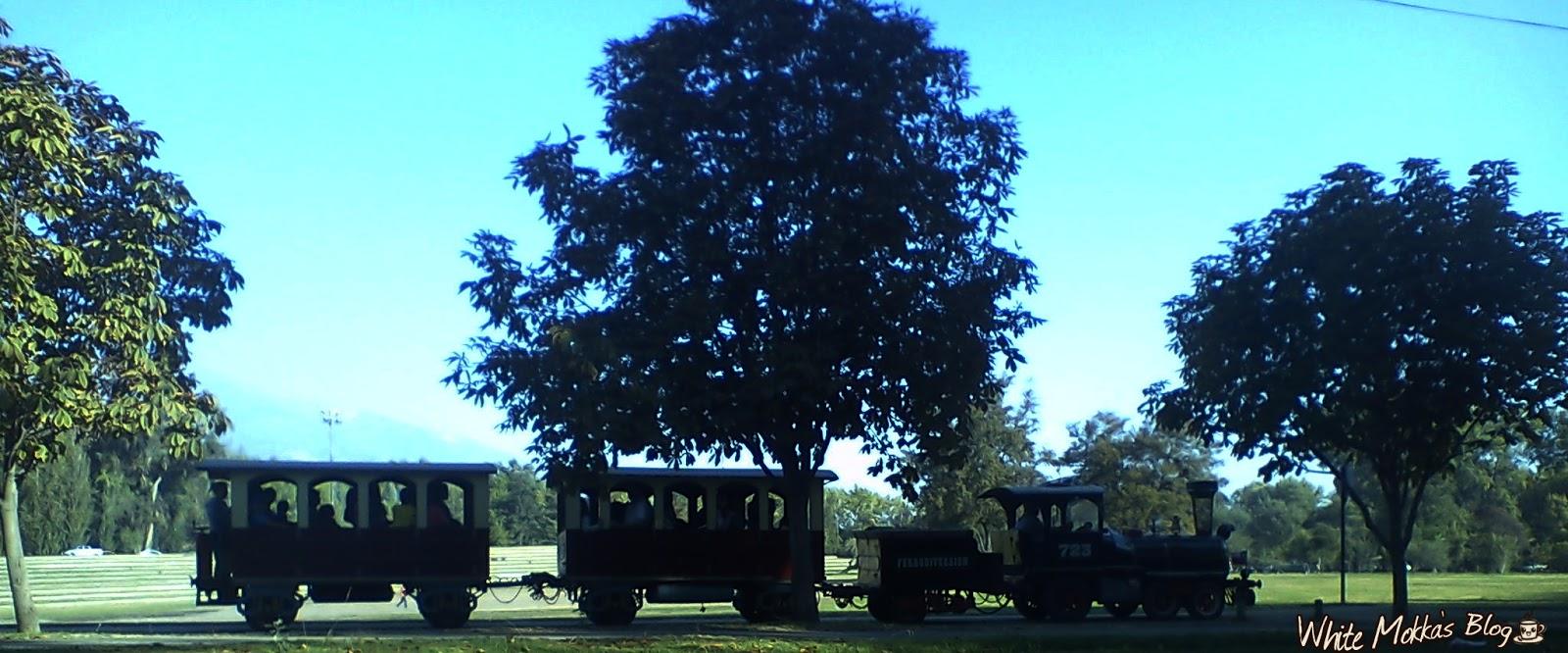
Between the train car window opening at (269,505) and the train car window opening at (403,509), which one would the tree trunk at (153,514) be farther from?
the train car window opening at (403,509)

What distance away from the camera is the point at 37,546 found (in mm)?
72562

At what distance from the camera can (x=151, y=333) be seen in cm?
2428

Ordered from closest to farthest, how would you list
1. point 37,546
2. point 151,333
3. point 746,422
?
point 151,333, point 746,422, point 37,546

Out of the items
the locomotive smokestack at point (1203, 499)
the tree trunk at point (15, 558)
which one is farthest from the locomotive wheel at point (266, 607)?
the locomotive smokestack at point (1203, 499)

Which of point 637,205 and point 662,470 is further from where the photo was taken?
point 662,470

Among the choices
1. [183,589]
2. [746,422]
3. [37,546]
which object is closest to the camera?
[746,422]

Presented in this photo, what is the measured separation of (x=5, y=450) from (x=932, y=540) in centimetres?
1685

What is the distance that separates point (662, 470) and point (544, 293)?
18.2 ft

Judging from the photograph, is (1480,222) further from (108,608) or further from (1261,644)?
(108,608)

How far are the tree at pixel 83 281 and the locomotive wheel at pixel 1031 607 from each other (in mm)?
16243

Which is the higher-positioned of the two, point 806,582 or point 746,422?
point 746,422

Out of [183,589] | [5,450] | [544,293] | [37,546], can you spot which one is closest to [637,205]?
[544,293]

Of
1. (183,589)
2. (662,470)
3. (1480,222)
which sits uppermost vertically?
(1480,222)

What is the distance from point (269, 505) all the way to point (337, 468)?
1414mm
